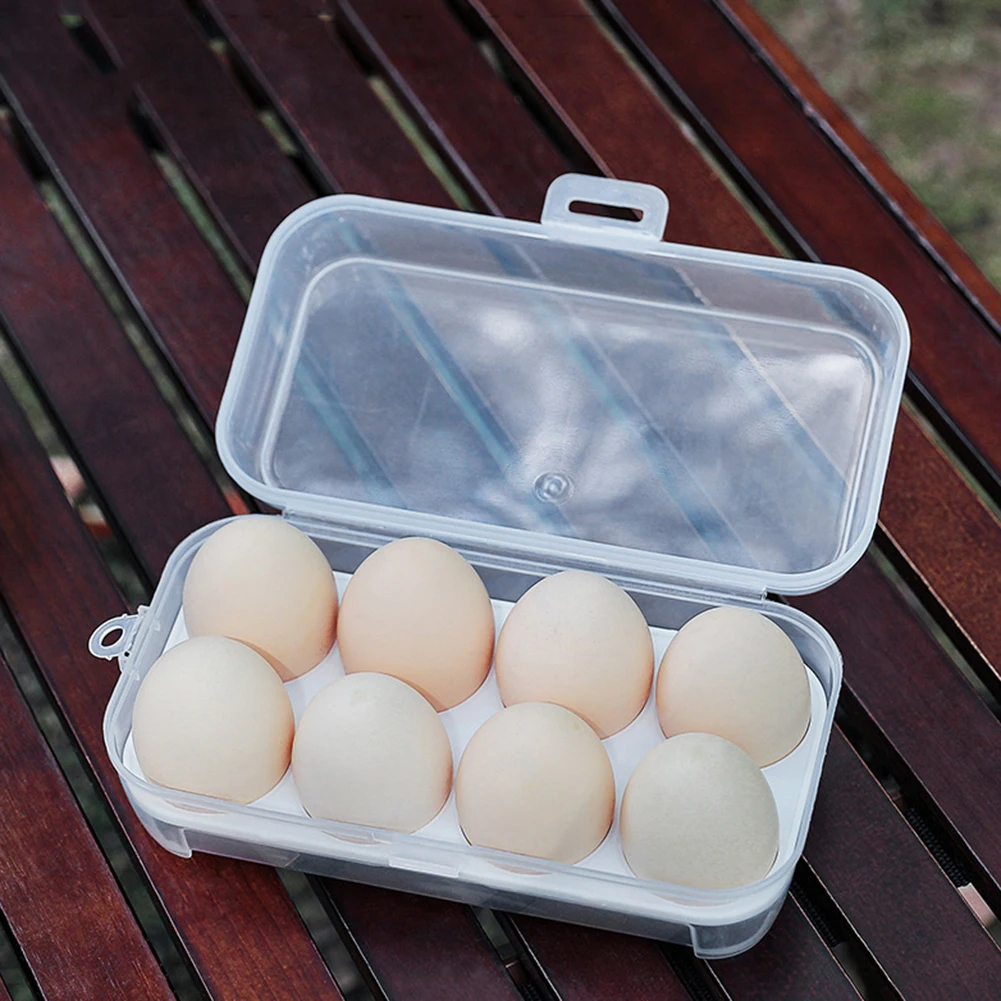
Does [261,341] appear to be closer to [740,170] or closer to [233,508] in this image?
[233,508]

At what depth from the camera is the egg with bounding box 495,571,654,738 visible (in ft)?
2.28

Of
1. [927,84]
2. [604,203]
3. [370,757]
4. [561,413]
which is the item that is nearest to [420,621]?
[370,757]

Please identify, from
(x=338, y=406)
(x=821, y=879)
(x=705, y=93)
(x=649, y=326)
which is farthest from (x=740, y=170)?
(x=821, y=879)

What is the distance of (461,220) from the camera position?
33.2 inches

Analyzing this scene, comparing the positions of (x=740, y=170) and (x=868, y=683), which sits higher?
(x=740, y=170)

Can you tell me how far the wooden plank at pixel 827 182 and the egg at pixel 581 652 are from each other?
0.30 m

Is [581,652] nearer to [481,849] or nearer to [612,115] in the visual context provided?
[481,849]

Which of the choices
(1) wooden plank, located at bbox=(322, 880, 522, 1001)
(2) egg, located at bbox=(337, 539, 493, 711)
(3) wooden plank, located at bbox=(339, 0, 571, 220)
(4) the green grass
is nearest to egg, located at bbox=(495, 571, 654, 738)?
(2) egg, located at bbox=(337, 539, 493, 711)

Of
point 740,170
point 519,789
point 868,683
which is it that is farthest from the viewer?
point 740,170

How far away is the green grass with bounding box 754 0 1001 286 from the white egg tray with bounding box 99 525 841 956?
71 cm

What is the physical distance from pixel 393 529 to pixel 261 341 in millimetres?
144

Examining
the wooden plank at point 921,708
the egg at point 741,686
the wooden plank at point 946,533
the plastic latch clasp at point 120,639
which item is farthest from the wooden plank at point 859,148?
the plastic latch clasp at point 120,639

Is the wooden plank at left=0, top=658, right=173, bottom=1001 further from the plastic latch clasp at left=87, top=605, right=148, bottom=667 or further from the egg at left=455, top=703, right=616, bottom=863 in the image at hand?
the egg at left=455, top=703, right=616, bottom=863

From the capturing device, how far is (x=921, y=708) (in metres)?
0.78
